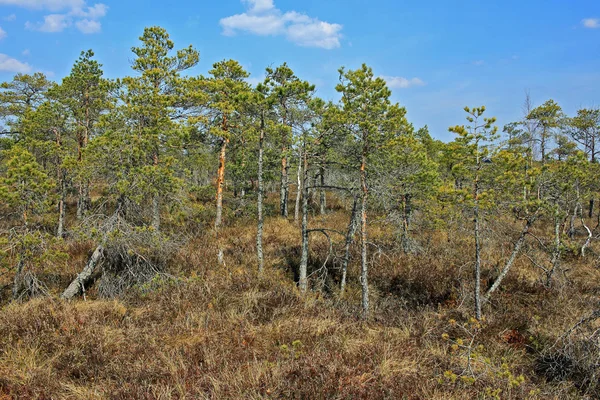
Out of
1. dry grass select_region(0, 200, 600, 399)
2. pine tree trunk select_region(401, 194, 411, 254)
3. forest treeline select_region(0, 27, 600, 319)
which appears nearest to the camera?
dry grass select_region(0, 200, 600, 399)

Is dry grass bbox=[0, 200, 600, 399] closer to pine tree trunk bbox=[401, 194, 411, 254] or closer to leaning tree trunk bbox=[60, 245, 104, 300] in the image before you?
leaning tree trunk bbox=[60, 245, 104, 300]

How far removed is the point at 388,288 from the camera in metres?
11.3

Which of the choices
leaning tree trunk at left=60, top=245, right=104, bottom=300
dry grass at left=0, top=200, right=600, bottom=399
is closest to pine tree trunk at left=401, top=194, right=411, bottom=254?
dry grass at left=0, top=200, right=600, bottom=399

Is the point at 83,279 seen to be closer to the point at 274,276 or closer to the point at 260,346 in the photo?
the point at 274,276

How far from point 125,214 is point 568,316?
1229 centimetres

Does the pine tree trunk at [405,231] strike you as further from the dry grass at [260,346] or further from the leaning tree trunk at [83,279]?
the leaning tree trunk at [83,279]

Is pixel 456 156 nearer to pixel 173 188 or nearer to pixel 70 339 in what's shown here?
pixel 173 188

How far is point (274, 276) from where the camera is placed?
1141cm

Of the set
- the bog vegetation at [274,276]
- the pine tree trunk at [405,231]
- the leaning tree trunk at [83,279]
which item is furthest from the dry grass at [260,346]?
the pine tree trunk at [405,231]

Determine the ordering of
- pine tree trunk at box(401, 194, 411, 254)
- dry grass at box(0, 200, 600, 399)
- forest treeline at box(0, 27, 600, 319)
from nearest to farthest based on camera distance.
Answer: dry grass at box(0, 200, 600, 399) → forest treeline at box(0, 27, 600, 319) → pine tree trunk at box(401, 194, 411, 254)

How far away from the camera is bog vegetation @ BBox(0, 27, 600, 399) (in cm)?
455

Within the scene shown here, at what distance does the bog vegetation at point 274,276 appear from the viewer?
179 inches

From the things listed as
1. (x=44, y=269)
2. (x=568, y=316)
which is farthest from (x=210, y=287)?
(x=568, y=316)

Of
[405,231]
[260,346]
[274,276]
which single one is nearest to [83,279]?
[274,276]
